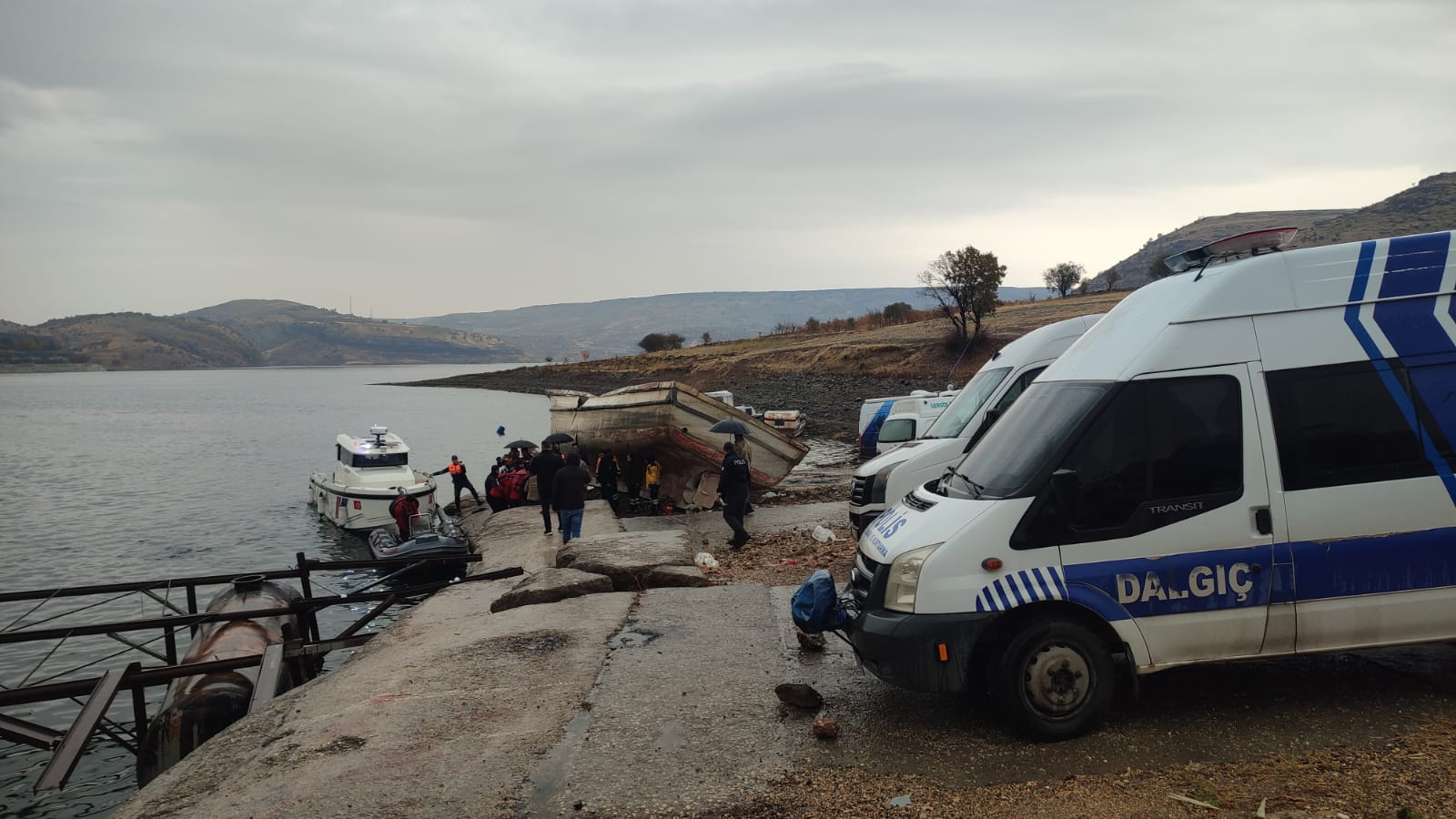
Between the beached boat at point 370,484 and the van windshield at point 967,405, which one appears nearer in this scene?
the van windshield at point 967,405

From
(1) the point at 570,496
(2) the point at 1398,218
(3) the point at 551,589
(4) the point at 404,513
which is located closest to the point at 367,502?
(4) the point at 404,513

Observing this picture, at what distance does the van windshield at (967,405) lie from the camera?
38.6 feet

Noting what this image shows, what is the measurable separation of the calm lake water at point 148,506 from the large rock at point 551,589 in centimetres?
477

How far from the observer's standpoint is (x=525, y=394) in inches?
4606

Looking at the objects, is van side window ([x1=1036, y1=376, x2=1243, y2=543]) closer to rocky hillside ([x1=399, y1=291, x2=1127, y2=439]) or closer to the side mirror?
the side mirror

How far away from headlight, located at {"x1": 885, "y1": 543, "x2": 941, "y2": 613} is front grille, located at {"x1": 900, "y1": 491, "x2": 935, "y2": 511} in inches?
22.6

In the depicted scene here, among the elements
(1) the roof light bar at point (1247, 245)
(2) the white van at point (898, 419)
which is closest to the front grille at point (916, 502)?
(1) the roof light bar at point (1247, 245)

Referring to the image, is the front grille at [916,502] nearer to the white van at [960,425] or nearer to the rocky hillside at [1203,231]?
the white van at [960,425]

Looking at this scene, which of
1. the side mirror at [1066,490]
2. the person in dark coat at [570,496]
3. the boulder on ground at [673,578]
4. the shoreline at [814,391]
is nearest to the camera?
the side mirror at [1066,490]

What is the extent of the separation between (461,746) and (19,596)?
9.21 meters

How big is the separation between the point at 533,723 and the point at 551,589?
11.3ft

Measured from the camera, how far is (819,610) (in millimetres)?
6305

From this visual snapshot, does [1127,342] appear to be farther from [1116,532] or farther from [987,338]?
[987,338]

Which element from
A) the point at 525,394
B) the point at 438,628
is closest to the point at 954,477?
the point at 438,628
